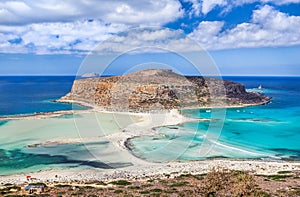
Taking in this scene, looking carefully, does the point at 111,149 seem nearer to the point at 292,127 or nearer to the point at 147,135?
the point at 147,135

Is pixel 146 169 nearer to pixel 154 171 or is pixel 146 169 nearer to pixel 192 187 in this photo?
pixel 154 171

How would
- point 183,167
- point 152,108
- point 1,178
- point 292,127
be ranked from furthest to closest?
1. point 152,108
2. point 292,127
3. point 183,167
4. point 1,178

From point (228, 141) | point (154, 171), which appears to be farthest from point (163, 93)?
point (154, 171)

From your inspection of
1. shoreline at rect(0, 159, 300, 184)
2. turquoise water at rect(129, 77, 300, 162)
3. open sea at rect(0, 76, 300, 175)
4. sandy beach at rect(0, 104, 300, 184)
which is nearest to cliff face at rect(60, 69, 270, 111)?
open sea at rect(0, 76, 300, 175)

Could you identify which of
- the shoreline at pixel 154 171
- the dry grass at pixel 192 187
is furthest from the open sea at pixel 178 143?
the dry grass at pixel 192 187

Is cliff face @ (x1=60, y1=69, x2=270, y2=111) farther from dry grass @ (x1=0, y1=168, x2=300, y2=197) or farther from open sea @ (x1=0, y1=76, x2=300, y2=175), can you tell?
dry grass @ (x1=0, y1=168, x2=300, y2=197)

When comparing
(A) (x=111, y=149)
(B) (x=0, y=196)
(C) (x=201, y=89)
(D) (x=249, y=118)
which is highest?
(C) (x=201, y=89)

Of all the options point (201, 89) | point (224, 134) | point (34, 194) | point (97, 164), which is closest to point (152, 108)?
point (201, 89)

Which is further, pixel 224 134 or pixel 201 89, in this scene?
pixel 201 89

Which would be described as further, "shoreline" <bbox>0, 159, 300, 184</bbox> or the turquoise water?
the turquoise water
